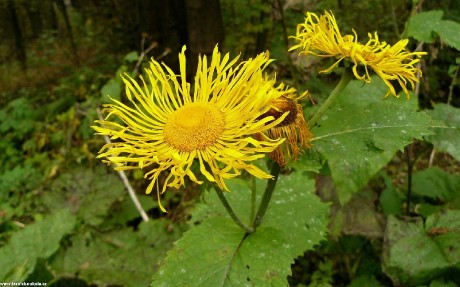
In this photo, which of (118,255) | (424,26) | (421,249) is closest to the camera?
(421,249)

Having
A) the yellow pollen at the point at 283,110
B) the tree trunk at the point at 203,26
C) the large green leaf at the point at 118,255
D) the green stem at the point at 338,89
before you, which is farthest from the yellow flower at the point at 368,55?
the tree trunk at the point at 203,26

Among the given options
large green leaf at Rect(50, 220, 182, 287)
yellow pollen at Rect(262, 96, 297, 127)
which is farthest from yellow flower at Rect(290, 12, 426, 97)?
large green leaf at Rect(50, 220, 182, 287)

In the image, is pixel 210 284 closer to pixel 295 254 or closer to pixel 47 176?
pixel 295 254

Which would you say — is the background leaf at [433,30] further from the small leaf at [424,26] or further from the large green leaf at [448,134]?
the large green leaf at [448,134]

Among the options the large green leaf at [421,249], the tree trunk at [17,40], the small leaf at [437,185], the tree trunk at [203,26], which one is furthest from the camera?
the tree trunk at [17,40]

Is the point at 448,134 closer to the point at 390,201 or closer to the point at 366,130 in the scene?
the point at 390,201

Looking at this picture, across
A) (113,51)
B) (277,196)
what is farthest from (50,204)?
(113,51)

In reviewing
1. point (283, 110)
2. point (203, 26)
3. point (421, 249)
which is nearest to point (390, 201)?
point (421, 249)
